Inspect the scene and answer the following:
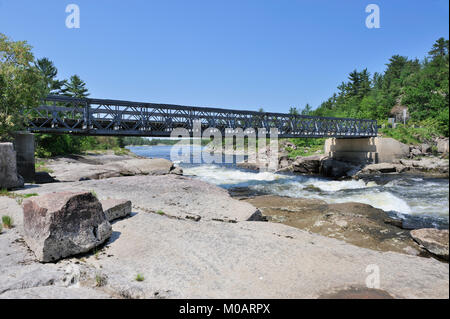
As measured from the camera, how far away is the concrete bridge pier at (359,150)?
3609 centimetres

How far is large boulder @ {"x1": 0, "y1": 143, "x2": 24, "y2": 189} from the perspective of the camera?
13.7m

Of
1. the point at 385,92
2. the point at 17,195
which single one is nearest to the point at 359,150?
the point at 385,92

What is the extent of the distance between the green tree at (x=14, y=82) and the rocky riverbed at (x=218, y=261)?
782 centimetres

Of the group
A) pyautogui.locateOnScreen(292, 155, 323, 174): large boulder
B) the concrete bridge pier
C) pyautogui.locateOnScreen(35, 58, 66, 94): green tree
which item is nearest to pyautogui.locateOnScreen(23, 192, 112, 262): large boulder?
the concrete bridge pier

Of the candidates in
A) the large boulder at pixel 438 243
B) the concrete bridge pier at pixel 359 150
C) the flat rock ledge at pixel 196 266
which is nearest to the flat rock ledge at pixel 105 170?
the flat rock ledge at pixel 196 266

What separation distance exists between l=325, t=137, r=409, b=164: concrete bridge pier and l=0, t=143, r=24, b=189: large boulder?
3751 cm

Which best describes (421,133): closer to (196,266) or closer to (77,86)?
(196,266)

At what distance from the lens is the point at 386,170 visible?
100 feet

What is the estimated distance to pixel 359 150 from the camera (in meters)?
41.6

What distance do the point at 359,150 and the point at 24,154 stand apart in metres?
43.5

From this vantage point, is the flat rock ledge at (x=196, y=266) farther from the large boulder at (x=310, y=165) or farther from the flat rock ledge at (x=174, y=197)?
the large boulder at (x=310, y=165)
